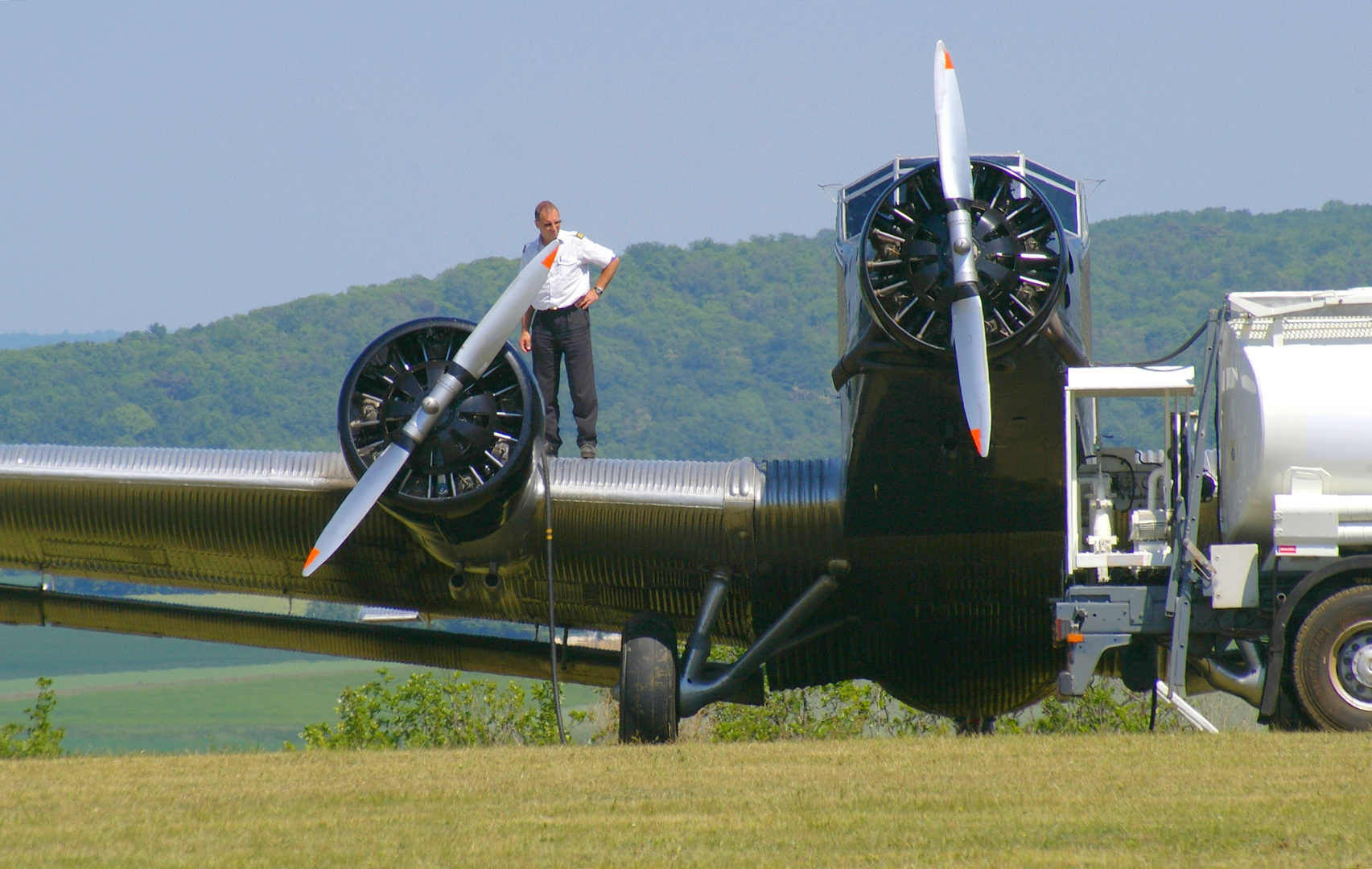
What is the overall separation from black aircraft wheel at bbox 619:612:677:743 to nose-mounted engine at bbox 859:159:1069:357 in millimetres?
3691

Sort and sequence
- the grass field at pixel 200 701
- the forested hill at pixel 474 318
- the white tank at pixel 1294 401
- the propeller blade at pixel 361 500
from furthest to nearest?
the forested hill at pixel 474 318 → the grass field at pixel 200 701 → the propeller blade at pixel 361 500 → the white tank at pixel 1294 401

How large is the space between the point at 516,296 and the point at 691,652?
Result: 10.5 ft

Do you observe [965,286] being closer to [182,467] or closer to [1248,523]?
[1248,523]

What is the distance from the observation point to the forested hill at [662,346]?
5428 inches

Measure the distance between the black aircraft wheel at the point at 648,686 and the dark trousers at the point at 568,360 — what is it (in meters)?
2.07

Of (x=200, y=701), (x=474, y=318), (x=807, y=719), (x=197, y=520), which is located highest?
(x=474, y=318)

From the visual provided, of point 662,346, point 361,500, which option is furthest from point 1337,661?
point 662,346

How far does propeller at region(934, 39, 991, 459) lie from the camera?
991cm

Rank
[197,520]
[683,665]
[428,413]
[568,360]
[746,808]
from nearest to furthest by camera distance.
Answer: [746,808] → [428,413] → [683,665] → [197,520] → [568,360]

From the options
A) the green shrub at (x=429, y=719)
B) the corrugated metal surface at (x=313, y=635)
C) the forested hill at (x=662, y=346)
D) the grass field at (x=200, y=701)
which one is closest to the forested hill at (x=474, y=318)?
the forested hill at (x=662, y=346)

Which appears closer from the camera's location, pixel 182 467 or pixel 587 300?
pixel 182 467

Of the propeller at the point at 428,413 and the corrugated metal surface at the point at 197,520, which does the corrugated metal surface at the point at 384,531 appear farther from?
the propeller at the point at 428,413

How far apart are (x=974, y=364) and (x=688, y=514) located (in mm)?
3784

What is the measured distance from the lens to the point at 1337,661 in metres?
10.2
